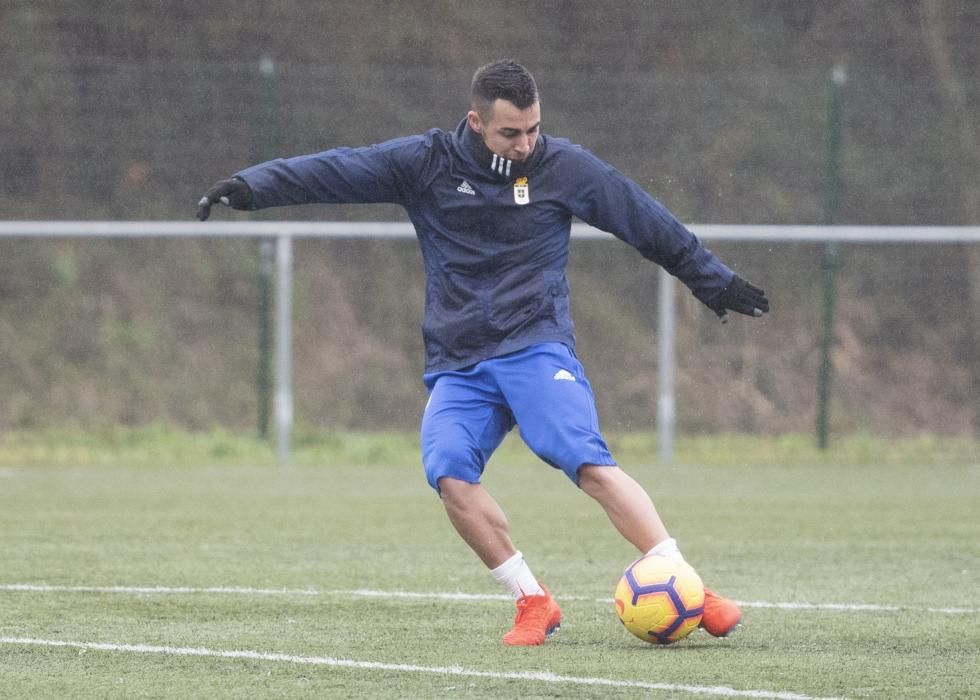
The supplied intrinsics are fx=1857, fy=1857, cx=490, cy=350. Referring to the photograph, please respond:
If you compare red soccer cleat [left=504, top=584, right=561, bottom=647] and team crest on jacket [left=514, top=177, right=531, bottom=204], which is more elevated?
team crest on jacket [left=514, top=177, right=531, bottom=204]

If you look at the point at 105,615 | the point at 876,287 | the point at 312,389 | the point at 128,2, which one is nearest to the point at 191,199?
the point at 312,389

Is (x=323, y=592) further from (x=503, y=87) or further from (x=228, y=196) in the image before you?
(x=503, y=87)

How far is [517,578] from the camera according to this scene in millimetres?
5609

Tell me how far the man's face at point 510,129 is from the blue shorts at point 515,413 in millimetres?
593

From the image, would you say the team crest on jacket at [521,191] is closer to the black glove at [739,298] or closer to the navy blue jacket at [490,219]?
the navy blue jacket at [490,219]

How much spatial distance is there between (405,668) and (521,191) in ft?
5.14

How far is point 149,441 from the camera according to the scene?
45.8 feet

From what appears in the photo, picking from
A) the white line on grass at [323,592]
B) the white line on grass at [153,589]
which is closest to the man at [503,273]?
the white line on grass at [323,592]

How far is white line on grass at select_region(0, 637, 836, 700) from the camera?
14.8 ft

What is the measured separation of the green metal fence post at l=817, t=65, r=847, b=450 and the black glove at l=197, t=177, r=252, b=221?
9000 mm

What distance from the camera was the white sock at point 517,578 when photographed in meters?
5.57

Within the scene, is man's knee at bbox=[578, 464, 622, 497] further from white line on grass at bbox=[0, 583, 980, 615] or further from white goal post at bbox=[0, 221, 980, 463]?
white goal post at bbox=[0, 221, 980, 463]

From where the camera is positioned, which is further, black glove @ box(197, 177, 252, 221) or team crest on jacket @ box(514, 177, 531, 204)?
team crest on jacket @ box(514, 177, 531, 204)

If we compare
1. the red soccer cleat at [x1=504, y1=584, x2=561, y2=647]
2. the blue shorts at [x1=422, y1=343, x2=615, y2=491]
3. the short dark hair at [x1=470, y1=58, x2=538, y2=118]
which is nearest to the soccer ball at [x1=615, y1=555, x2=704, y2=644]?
the red soccer cleat at [x1=504, y1=584, x2=561, y2=647]
